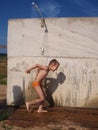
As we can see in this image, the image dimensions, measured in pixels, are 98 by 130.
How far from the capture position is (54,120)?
20.6 feet

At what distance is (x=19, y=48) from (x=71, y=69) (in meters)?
1.69

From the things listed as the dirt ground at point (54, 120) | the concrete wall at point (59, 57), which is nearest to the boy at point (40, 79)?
the dirt ground at point (54, 120)

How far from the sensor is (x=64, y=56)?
780 centimetres

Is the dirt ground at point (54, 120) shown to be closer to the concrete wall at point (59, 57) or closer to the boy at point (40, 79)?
the boy at point (40, 79)

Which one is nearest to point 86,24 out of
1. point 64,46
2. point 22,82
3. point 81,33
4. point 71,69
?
point 81,33

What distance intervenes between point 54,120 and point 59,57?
85.9 inches

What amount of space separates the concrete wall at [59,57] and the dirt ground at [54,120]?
1.79ft

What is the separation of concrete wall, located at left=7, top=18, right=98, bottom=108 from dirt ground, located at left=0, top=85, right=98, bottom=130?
0.55 metres

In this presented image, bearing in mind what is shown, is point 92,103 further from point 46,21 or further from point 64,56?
point 46,21

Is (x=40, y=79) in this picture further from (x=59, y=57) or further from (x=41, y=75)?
(x=59, y=57)

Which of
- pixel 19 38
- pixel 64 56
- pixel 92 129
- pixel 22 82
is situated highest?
pixel 19 38

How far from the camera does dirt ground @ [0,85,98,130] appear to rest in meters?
5.77

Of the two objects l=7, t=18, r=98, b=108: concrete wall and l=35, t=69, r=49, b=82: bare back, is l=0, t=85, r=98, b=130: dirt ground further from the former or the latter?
l=35, t=69, r=49, b=82: bare back

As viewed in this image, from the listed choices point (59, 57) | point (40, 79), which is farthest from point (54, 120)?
point (59, 57)
